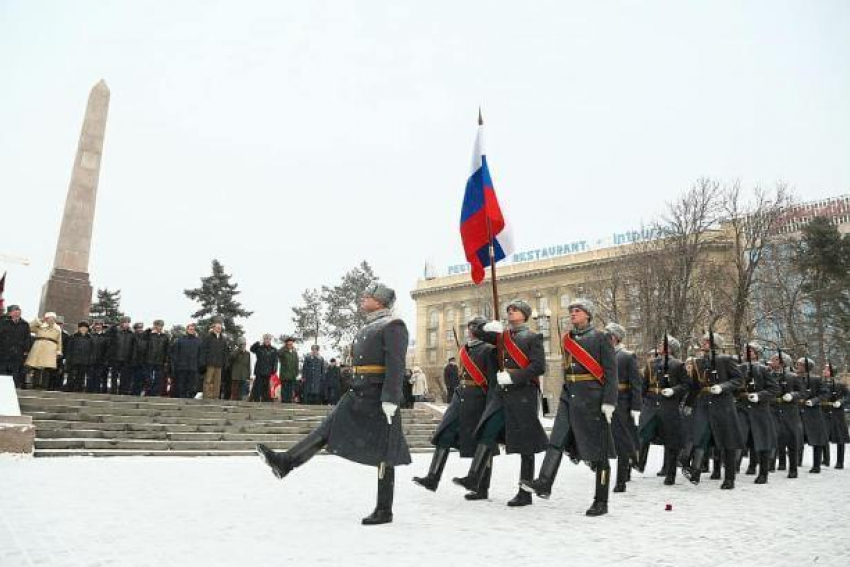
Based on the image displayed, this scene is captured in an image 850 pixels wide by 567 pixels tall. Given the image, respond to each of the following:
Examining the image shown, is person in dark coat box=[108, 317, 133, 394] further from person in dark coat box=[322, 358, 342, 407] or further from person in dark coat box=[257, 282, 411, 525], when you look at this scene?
person in dark coat box=[257, 282, 411, 525]

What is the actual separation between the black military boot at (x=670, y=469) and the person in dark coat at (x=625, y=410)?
489 mm

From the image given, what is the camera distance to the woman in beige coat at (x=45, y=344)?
15078mm

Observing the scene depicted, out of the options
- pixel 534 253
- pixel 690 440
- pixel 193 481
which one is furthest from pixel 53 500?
pixel 534 253

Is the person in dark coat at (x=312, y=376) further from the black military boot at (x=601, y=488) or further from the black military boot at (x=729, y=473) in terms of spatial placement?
the black military boot at (x=601, y=488)

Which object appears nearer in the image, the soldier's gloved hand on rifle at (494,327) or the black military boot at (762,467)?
the soldier's gloved hand on rifle at (494,327)

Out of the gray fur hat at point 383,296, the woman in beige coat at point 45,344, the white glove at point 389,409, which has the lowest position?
the white glove at point 389,409

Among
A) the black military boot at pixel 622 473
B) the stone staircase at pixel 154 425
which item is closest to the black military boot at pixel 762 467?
the black military boot at pixel 622 473

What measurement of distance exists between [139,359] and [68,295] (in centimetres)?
515

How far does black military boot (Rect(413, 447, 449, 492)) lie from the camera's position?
22.3ft

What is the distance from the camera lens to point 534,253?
71000mm

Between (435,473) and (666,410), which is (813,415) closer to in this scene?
(666,410)

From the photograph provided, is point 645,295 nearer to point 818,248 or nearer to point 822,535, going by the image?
point 818,248

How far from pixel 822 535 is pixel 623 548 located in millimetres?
1878

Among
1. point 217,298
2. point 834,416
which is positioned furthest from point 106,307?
point 834,416
